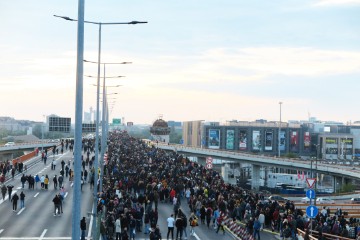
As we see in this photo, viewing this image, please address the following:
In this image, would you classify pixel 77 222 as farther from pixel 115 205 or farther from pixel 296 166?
pixel 296 166

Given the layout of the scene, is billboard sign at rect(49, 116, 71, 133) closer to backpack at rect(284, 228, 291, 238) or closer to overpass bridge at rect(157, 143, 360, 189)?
overpass bridge at rect(157, 143, 360, 189)

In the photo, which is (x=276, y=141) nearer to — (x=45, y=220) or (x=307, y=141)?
(x=307, y=141)

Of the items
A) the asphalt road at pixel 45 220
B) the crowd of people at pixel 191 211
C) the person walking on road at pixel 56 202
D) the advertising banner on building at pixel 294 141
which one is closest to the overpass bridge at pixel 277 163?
the advertising banner on building at pixel 294 141

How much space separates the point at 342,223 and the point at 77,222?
20.0 metres

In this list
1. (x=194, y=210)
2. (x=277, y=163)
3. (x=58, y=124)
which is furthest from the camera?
(x=58, y=124)

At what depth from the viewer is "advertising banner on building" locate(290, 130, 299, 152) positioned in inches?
6713

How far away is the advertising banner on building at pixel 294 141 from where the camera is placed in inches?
6713

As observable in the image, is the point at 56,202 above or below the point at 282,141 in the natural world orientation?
below

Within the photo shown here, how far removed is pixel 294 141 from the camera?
171 meters

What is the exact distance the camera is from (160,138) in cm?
16712

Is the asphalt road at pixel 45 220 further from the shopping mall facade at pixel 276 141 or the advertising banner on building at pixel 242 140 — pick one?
the advertising banner on building at pixel 242 140

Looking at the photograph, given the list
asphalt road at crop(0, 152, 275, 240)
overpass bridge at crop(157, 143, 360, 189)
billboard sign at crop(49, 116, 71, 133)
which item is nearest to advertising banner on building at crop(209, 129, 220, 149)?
overpass bridge at crop(157, 143, 360, 189)

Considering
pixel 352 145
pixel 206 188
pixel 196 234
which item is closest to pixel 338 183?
pixel 352 145

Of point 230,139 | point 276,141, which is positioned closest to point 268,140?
point 276,141
